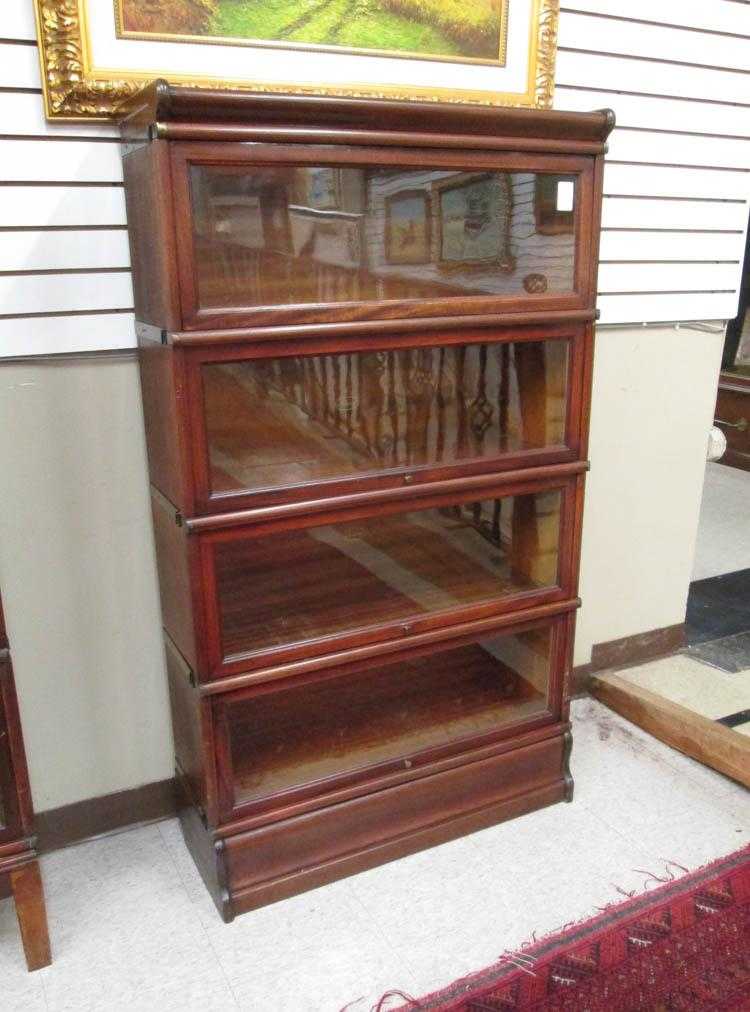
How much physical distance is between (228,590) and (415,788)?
2.30 feet

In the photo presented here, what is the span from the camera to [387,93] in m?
1.99

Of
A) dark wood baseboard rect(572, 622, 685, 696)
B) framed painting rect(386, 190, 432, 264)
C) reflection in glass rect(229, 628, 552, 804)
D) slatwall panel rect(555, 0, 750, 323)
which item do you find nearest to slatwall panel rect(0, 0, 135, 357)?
framed painting rect(386, 190, 432, 264)

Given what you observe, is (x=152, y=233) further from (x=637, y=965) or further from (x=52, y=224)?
(x=637, y=965)

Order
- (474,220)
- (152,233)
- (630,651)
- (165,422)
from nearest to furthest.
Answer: (152,233), (165,422), (474,220), (630,651)

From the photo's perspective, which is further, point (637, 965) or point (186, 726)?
point (186, 726)

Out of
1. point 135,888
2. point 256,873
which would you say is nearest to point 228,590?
point 256,873

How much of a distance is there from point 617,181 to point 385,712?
5.43 feet

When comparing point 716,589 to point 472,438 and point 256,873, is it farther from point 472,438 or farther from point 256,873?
point 256,873

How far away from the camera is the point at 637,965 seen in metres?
1.75

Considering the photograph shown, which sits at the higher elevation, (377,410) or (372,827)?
(377,410)

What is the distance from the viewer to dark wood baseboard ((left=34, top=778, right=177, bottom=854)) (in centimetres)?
212

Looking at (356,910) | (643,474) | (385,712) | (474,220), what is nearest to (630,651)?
(643,474)

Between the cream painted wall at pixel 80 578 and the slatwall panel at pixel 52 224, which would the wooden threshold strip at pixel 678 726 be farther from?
the slatwall panel at pixel 52 224

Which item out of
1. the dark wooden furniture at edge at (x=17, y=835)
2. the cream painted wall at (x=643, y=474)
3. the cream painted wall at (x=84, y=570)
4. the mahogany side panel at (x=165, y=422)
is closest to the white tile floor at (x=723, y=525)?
the cream painted wall at (x=643, y=474)
